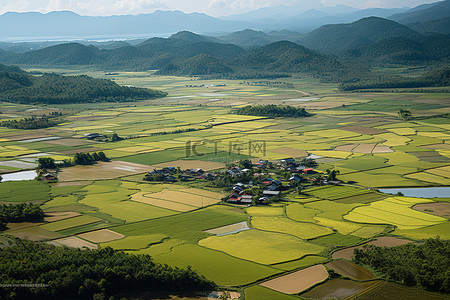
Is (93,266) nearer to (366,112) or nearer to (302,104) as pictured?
(366,112)

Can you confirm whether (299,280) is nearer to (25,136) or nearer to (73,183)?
(73,183)

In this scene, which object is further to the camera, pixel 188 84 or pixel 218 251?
pixel 188 84

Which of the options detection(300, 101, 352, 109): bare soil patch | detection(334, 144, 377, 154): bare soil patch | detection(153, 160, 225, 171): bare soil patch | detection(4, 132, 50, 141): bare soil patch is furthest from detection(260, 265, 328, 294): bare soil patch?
detection(300, 101, 352, 109): bare soil patch

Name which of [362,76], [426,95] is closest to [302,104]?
[426,95]

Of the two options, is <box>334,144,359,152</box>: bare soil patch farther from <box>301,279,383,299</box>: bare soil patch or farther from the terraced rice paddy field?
<box>301,279,383,299</box>: bare soil patch

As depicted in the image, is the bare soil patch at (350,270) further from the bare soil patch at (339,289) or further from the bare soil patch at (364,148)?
the bare soil patch at (364,148)

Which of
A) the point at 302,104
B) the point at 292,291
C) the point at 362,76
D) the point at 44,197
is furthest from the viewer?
the point at 362,76

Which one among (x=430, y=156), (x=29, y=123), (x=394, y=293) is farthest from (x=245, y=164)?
(x=29, y=123)

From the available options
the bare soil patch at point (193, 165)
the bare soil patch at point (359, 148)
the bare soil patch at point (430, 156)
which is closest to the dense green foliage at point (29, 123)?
the bare soil patch at point (193, 165)
